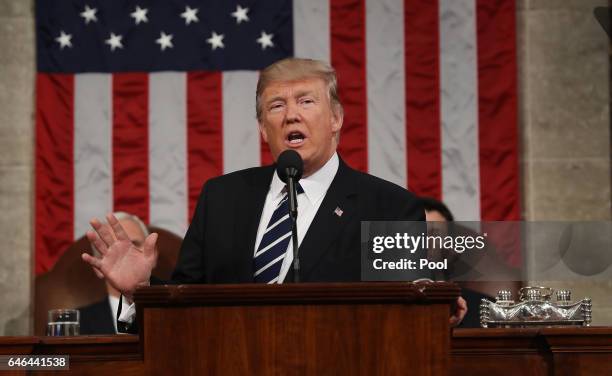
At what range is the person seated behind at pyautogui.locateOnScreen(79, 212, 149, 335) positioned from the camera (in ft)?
20.7

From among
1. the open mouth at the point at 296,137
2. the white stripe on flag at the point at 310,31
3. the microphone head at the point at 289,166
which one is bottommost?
the microphone head at the point at 289,166

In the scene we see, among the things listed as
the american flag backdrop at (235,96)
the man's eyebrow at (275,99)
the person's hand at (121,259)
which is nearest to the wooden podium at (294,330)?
the person's hand at (121,259)

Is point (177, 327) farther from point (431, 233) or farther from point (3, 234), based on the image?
point (3, 234)

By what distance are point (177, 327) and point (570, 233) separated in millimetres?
1875

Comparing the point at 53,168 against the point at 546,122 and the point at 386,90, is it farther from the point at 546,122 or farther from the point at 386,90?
the point at 546,122

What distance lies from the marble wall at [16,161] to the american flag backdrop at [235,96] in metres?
0.10

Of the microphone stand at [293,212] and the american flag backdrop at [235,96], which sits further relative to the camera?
the american flag backdrop at [235,96]

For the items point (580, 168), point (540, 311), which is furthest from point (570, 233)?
point (580, 168)

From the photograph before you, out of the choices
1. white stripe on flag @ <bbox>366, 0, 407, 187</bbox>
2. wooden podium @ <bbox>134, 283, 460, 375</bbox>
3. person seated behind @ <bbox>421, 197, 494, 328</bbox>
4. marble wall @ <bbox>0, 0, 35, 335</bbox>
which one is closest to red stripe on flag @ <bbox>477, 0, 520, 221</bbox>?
white stripe on flag @ <bbox>366, 0, 407, 187</bbox>

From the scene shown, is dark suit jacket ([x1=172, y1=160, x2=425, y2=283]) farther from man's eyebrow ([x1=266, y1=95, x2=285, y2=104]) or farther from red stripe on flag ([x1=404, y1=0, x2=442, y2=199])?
red stripe on flag ([x1=404, y1=0, x2=442, y2=199])

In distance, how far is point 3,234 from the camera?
690 cm

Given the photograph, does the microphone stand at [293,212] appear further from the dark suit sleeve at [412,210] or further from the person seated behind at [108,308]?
the person seated behind at [108,308]

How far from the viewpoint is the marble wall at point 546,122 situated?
22.7 feet

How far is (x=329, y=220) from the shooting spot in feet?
12.2
